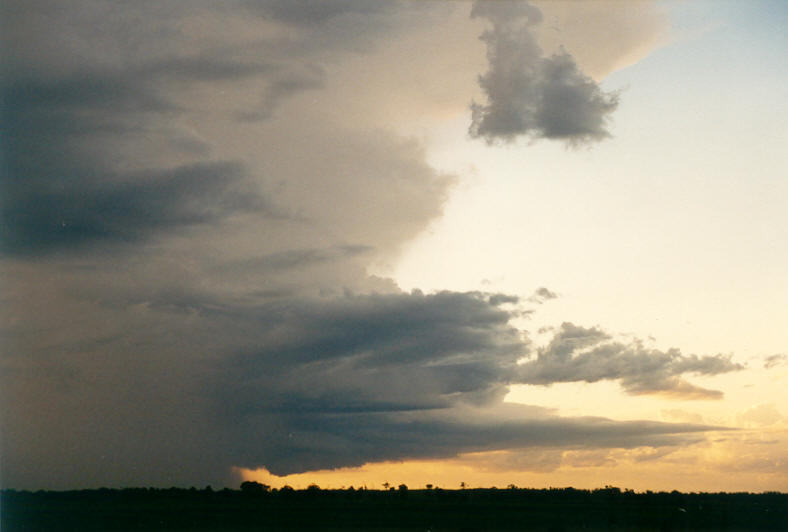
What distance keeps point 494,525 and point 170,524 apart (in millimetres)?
41069

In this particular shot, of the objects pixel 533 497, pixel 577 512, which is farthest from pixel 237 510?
pixel 533 497

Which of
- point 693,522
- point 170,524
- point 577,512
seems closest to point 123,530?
point 170,524

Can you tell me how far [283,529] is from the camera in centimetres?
9375

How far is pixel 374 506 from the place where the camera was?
415 feet

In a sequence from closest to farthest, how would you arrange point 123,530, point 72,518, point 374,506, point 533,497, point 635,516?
point 123,530 → point 72,518 → point 635,516 → point 374,506 → point 533,497

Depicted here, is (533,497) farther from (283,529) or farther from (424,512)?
(283,529)

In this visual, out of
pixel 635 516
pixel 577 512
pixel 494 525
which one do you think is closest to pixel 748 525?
pixel 635 516

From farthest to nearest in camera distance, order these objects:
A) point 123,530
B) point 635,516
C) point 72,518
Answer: point 635,516, point 72,518, point 123,530

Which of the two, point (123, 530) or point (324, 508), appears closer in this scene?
point (123, 530)

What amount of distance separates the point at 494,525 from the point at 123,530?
1787 inches

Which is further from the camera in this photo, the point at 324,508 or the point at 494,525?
the point at 324,508

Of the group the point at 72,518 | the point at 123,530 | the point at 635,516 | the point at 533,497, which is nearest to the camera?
the point at 123,530

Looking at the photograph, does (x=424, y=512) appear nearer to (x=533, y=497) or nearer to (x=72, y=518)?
(x=72, y=518)

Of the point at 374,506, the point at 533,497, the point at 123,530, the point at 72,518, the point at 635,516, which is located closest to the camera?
the point at 123,530
